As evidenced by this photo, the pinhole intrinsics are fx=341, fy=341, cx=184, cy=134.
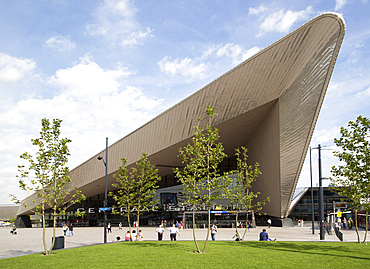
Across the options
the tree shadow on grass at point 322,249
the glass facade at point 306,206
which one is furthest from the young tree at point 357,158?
the glass facade at point 306,206

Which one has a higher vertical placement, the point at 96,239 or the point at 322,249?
the point at 322,249

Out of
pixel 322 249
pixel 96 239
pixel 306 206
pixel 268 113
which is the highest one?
pixel 268 113

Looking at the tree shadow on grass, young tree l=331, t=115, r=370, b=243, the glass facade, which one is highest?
young tree l=331, t=115, r=370, b=243

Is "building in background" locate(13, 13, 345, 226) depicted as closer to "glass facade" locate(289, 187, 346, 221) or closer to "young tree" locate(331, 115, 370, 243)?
"young tree" locate(331, 115, 370, 243)

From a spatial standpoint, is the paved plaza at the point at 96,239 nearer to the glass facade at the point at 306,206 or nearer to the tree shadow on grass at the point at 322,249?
the tree shadow on grass at the point at 322,249

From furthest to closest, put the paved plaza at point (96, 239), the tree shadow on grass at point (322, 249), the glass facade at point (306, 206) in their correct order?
the glass facade at point (306, 206) < the paved plaza at point (96, 239) < the tree shadow on grass at point (322, 249)

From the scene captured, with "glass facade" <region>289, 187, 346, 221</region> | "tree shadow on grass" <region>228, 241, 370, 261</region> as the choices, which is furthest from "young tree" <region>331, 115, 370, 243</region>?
"glass facade" <region>289, 187, 346, 221</region>

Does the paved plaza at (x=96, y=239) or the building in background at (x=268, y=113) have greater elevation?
the building in background at (x=268, y=113)

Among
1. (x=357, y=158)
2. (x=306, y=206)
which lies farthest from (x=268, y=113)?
(x=306, y=206)

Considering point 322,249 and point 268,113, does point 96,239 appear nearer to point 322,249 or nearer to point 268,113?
point 322,249

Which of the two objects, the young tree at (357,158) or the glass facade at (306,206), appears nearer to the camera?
the young tree at (357,158)

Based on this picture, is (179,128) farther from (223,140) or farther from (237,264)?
(237,264)

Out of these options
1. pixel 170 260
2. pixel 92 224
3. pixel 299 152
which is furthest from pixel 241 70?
pixel 92 224

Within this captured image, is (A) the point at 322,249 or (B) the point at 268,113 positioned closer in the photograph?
(A) the point at 322,249
